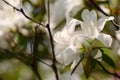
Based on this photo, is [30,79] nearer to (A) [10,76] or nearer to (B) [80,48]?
(A) [10,76]

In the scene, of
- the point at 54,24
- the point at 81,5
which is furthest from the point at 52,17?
the point at 81,5

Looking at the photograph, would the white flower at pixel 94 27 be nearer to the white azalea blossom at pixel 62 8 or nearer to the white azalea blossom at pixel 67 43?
the white azalea blossom at pixel 67 43

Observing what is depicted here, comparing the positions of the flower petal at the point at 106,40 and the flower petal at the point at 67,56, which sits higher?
the flower petal at the point at 106,40

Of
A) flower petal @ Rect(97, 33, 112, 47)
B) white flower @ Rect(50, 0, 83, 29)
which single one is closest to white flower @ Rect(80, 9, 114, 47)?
flower petal @ Rect(97, 33, 112, 47)

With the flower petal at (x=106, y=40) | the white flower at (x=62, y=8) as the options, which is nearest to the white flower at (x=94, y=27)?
the flower petal at (x=106, y=40)

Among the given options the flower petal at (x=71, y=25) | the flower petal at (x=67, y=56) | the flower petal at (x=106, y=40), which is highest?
the flower petal at (x=71, y=25)

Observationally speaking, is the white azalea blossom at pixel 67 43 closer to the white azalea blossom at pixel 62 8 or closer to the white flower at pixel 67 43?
the white flower at pixel 67 43

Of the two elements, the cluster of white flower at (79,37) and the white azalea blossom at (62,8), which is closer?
the cluster of white flower at (79,37)

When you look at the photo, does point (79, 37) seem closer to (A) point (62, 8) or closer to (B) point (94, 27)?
(B) point (94, 27)
